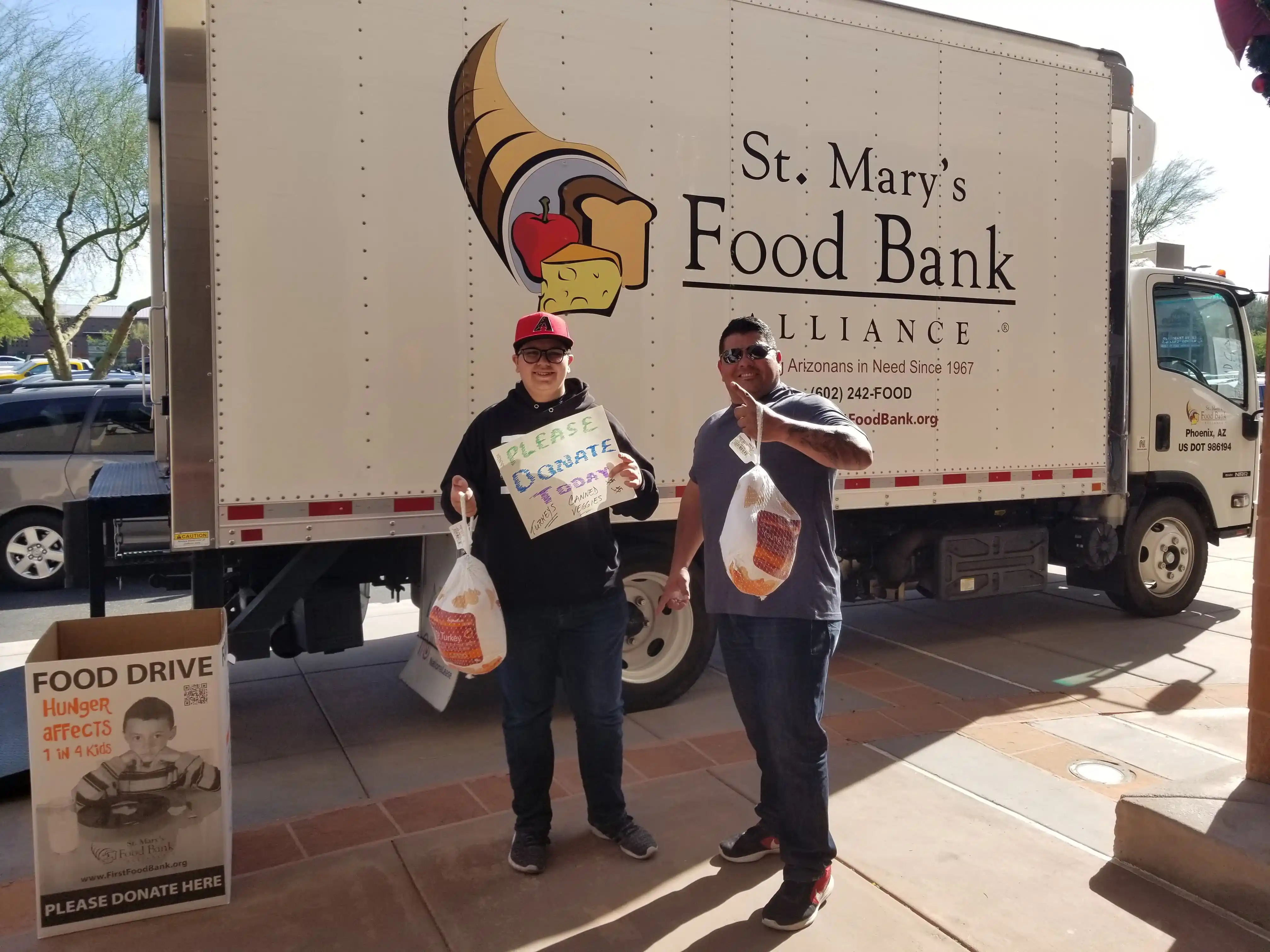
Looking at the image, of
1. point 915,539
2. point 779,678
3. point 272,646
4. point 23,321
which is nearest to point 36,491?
point 272,646

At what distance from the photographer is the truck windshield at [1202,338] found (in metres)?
7.22

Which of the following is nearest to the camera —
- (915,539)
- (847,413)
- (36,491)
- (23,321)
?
(847,413)

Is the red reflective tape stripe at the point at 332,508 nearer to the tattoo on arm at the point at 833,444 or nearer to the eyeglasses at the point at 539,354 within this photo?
the eyeglasses at the point at 539,354

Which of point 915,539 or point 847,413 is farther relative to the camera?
point 915,539

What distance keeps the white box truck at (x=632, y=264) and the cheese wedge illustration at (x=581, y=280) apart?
0.05 ft

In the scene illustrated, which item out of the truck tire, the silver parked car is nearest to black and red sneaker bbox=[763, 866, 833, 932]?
the truck tire

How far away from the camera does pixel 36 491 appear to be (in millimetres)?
8844

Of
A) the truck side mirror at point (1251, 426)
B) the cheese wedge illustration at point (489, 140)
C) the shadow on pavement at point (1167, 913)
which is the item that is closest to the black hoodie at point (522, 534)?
the cheese wedge illustration at point (489, 140)

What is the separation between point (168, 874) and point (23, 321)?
32281 millimetres

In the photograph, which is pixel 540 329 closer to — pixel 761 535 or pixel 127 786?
pixel 761 535

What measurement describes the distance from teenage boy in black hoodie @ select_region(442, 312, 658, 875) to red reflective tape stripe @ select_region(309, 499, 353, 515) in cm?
100

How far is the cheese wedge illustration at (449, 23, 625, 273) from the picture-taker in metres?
4.53

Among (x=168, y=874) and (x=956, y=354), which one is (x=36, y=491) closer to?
(x=168, y=874)

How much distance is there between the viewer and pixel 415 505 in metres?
4.55
